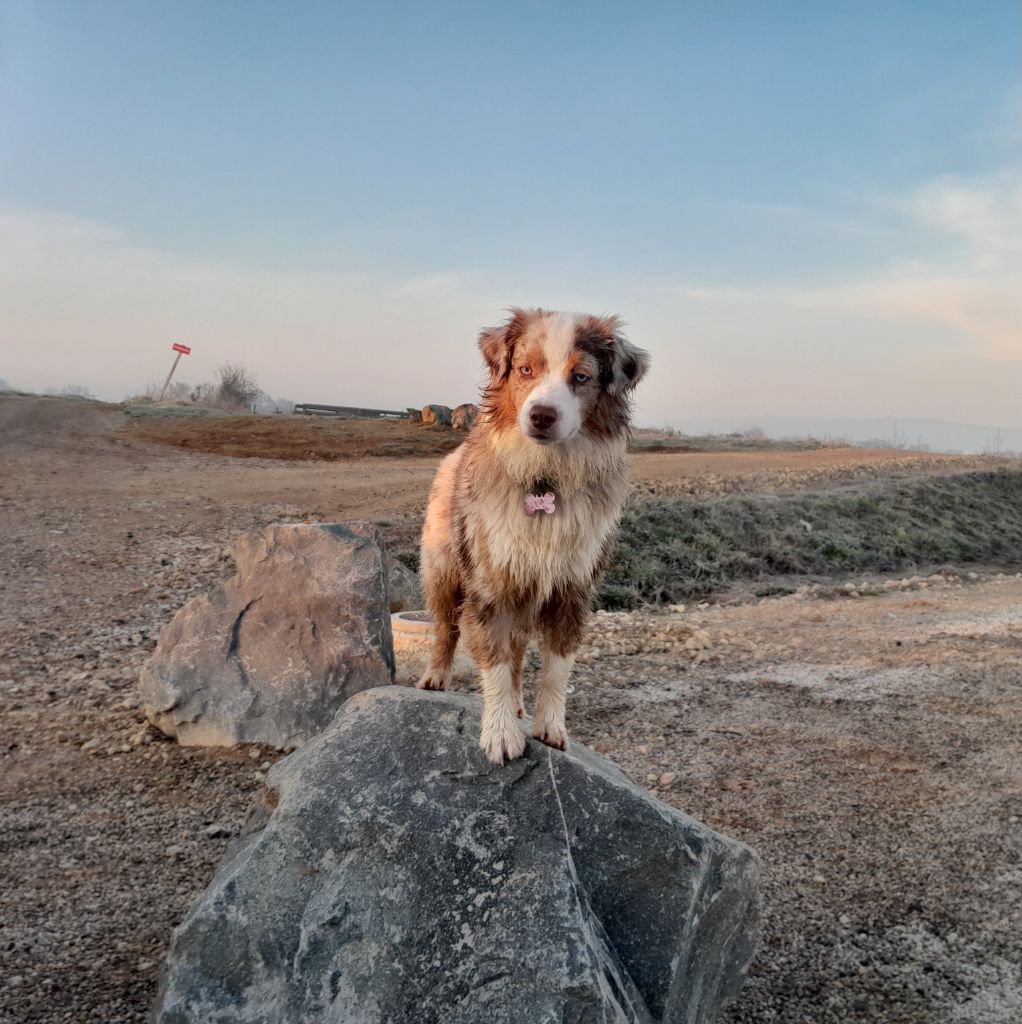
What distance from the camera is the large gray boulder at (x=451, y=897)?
320 centimetres

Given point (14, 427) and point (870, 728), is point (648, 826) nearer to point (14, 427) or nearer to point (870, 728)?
point (870, 728)

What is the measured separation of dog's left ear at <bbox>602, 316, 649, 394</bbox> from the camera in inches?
153

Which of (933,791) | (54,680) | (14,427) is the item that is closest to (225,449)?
(14,427)

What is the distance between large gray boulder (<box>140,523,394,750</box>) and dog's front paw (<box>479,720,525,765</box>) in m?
3.11

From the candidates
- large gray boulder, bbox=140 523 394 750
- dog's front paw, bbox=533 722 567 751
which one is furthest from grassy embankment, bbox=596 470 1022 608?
dog's front paw, bbox=533 722 567 751

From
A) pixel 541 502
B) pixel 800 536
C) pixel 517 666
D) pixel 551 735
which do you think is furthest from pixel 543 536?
pixel 800 536

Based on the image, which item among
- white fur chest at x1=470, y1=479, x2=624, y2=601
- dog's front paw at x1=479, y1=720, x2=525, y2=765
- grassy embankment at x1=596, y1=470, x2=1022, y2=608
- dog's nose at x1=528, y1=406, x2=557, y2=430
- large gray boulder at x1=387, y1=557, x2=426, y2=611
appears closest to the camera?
dog's nose at x1=528, y1=406, x2=557, y2=430

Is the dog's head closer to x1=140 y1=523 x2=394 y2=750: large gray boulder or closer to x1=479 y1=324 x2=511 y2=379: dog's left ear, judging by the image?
x1=479 y1=324 x2=511 y2=379: dog's left ear

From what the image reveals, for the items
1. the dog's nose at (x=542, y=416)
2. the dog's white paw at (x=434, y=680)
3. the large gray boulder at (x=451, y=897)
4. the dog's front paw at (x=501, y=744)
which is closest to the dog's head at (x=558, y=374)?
the dog's nose at (x=542, y=416)

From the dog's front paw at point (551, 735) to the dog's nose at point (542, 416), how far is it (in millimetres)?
1332

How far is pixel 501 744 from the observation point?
12.4 feet

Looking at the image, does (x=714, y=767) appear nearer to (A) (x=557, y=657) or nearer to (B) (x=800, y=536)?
(A) (x=557, y=657)

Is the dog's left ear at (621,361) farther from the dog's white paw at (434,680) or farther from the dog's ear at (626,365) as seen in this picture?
the dog's white paw at (434,680)

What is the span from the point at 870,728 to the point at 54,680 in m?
6.78
